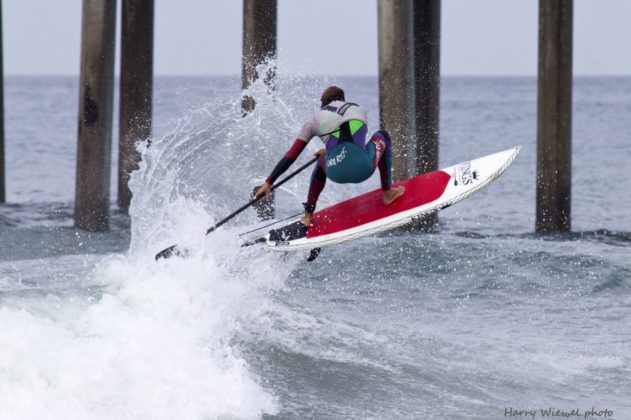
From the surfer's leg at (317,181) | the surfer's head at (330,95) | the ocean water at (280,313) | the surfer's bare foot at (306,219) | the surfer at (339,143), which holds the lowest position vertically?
the ocean water at (280,313)

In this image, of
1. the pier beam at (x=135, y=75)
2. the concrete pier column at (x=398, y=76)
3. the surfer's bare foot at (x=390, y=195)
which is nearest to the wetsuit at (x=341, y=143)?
the surfer's bare foot at (x=390, y=195)

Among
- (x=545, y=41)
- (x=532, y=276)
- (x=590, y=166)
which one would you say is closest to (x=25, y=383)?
(x=532, y=276)

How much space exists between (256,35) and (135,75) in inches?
87.1

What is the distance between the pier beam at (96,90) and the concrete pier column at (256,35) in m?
1.61

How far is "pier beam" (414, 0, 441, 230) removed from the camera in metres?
15.0

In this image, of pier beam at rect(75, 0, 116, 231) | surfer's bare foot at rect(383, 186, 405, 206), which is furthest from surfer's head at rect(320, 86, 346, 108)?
pier beam at rect(75, 0, 116, 231)

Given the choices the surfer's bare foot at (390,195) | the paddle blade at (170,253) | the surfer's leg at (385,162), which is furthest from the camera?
the surfer's bare foot at (390,195)

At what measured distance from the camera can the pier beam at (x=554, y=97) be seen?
13648 mm

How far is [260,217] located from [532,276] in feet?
10.8

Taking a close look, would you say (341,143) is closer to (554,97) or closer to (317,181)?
(317,181)

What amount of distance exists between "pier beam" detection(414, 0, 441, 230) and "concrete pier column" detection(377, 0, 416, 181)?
213cm

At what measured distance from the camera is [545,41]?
13.7 metres

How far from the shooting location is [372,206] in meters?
10.5

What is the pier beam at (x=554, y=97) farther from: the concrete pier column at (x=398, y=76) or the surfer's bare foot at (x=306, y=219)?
the surfer's bare foot at (x=306, y=219)
